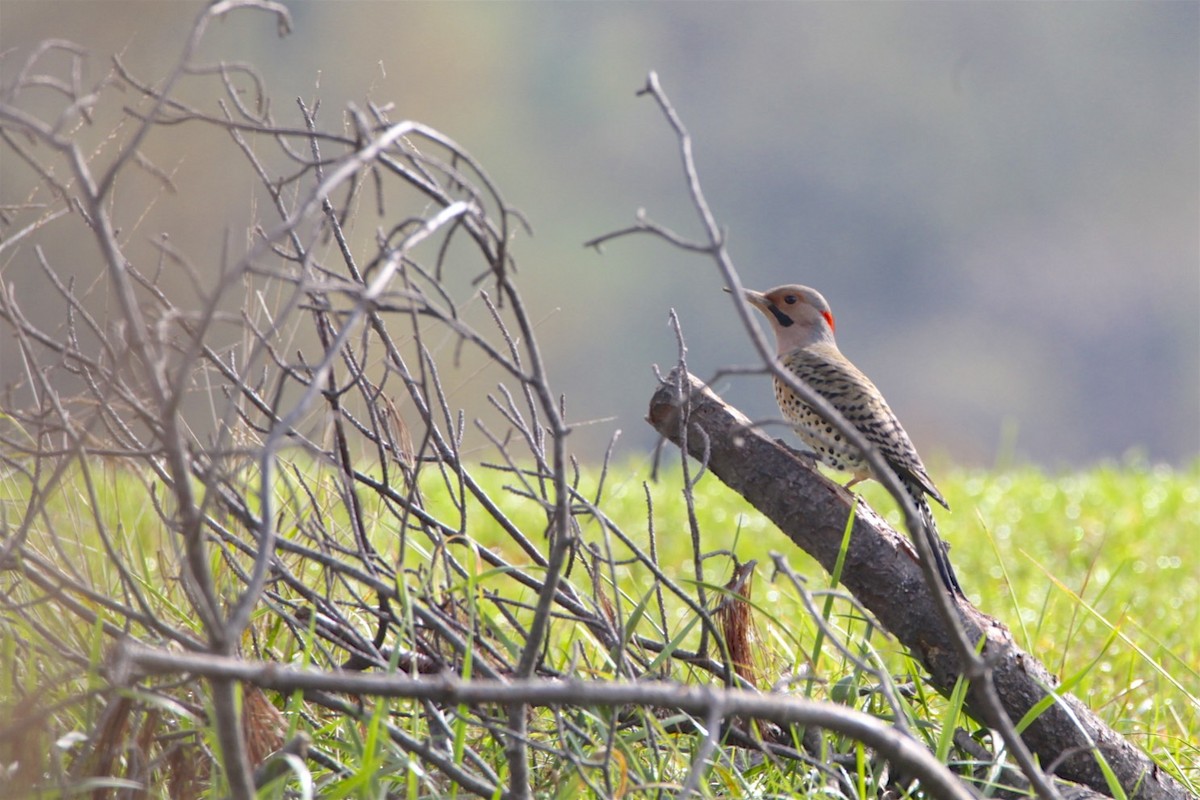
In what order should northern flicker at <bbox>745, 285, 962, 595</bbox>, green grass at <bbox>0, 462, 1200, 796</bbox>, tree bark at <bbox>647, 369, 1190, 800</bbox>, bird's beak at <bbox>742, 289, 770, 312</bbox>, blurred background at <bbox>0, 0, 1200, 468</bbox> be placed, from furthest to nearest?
blurred background at <bbox>0, 0, 1200, 468</bbox>, bird's beak at <bbox>742, 289, 770, 312</bbox>, northern flicker at <bbox>745, 285, 962, 595</bbox>, tree bark at <bbox>647, 369, 1190, 800</bbox>, green grass at <bbox>0, 462, 1200, 796</bbox>

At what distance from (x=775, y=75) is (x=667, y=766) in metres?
68.5

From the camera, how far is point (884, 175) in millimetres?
63094

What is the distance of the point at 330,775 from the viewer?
2.57 meters

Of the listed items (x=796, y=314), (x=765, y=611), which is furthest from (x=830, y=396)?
(x=765, y=611)

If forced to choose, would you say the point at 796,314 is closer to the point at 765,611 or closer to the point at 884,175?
the point at 765,611

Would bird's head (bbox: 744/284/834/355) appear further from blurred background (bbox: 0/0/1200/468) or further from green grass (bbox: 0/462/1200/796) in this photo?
blurred background (bbox: 0/0/1200/468)

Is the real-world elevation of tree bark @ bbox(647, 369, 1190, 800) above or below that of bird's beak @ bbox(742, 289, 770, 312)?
below

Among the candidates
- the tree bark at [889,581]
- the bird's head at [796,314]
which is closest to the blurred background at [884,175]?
the bird's head at [796,314]

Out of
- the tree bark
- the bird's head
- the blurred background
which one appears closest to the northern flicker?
the bird's head

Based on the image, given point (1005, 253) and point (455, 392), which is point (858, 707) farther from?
point (1005, 253)

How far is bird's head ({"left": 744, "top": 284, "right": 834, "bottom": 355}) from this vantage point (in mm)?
5324

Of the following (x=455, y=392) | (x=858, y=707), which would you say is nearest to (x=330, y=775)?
(x=455, y=392)

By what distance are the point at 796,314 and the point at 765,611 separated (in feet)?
8.13

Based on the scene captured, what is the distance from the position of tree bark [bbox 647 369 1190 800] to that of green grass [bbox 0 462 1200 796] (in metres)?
0.12
